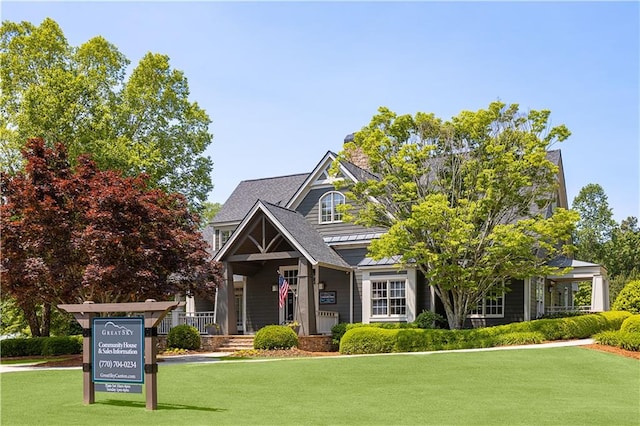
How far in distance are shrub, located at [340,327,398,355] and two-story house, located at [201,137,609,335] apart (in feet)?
8.92

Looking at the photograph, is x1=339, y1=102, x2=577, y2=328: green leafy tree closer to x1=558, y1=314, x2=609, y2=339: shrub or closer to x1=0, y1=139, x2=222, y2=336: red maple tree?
x1=558, y1=314, x2=609, y2=339: shrub

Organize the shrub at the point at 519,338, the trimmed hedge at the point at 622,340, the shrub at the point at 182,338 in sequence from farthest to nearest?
1. the shrub at the point at 182,338
2. the shrub at the point at 519,338
3. the trimmed hedge at the point at 622,340

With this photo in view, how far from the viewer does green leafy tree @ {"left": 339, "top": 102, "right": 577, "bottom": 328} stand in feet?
80.0

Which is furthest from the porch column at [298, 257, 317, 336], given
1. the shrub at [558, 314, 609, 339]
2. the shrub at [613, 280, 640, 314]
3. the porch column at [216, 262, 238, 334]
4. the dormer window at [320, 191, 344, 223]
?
the shrub at [613, 280, 640, 314]

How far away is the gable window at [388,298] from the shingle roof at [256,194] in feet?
25.8

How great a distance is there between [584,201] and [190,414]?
60327mm

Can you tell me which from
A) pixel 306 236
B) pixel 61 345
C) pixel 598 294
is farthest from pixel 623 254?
pixel 61 345

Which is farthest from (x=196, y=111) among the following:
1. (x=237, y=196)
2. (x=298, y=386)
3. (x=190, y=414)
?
(x=190, y=414)

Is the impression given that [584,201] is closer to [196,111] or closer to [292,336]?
[196,111]

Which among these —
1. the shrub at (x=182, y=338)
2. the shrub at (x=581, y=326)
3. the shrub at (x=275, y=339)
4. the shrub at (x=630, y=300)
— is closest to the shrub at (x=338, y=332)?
the shrub at (x=275, y=339)

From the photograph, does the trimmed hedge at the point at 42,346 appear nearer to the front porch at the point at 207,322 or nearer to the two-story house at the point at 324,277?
the front porch at the point at 207,322

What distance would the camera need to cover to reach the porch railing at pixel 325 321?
90.9 feet

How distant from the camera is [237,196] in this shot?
36281 millimetres

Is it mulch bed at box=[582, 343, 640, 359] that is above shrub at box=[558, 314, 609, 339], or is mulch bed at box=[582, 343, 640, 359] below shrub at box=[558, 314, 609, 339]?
below
